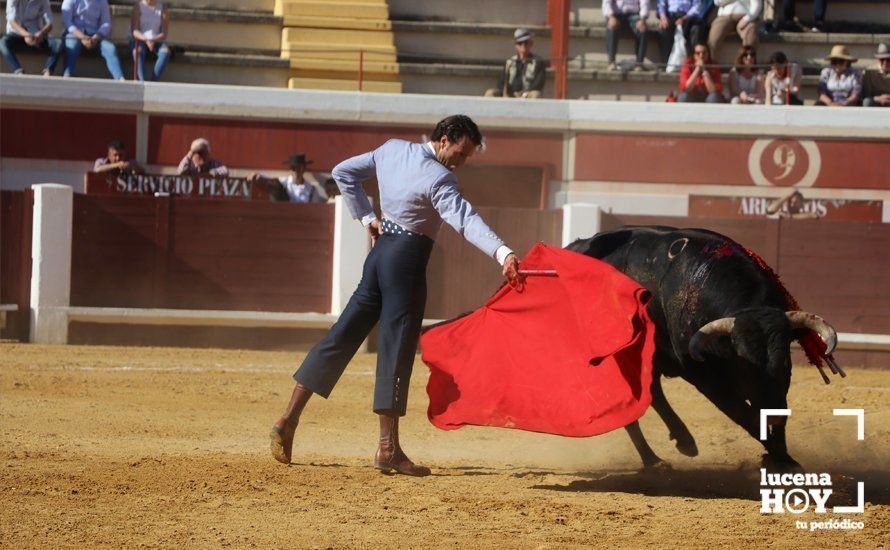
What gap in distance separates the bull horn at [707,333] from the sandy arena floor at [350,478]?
532mm

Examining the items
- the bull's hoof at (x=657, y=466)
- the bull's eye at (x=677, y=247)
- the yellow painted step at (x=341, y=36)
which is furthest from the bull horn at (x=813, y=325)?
the yellow painted step at (x=341, y=36)

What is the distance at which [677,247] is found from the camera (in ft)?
A: 18.3

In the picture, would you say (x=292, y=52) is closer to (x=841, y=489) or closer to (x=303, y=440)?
(x=303, y=440)

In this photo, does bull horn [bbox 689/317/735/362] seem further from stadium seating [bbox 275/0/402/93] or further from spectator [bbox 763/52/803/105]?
stadium seating [bbox 275/0/402/93]

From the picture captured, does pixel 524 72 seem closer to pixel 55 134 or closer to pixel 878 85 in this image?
pixel 878 85

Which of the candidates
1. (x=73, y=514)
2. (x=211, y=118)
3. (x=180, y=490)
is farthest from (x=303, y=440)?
(x=211, y=118)

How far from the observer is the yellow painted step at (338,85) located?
13.8m

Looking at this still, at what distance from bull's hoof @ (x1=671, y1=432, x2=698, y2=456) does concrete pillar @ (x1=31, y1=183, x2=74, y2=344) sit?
20.0 ft

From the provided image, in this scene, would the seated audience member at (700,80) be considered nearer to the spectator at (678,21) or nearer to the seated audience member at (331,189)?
the spectator at (678,21)

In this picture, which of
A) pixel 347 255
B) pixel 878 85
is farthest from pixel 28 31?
pixel 878 85

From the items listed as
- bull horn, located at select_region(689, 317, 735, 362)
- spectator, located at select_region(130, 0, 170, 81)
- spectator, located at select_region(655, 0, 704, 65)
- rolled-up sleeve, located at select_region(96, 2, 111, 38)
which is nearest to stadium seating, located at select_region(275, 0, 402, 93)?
spectator, located at select_region(130, 0, 170, 81)

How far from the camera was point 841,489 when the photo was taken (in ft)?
16.3

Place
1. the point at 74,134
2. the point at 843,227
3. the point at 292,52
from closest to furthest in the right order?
the point at 843,227 < the point at 74,134 < the point at 292,52

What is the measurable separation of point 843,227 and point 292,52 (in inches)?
237
